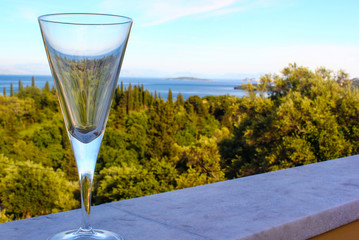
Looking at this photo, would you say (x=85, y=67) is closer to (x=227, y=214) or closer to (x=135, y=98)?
(x=227, y=214)

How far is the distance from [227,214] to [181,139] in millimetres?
30132

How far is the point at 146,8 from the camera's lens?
37188mm

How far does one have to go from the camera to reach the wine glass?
0.54 m

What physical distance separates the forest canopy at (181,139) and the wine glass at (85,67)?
38.2 feet

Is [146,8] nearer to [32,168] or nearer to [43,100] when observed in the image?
[43,100]

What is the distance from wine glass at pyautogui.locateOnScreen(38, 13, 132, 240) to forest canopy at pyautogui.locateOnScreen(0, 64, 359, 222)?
458 inches

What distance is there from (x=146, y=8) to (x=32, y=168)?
22.1 metres

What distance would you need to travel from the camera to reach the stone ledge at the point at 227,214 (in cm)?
79

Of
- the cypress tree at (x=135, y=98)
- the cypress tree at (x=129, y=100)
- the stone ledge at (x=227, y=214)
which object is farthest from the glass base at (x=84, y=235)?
the cypress tree at (x=135, y=98)

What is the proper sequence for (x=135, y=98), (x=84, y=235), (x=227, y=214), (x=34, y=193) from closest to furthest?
(x=84, y=235) → (x=227, y=214) → (x=34, y=193) → (x=135, y=98)

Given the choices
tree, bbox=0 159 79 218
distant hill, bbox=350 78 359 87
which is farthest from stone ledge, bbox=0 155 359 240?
tree, bbox=0 159 79 218

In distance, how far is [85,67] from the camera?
1.81 ft

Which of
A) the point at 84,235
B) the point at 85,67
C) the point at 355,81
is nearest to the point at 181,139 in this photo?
the point at 355,81

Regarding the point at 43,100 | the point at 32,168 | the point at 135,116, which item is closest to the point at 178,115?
the point at 135,116
